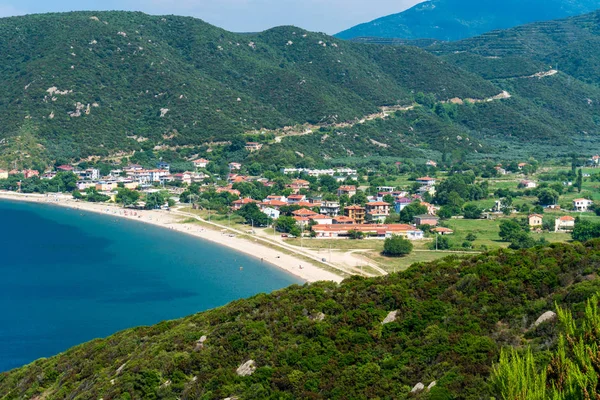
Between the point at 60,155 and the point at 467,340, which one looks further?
the point at 60,155

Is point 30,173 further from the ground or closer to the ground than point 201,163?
closer to the ground

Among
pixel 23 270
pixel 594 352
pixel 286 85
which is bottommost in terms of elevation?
pixel 23 270

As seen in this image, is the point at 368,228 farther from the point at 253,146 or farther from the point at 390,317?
the point at 253,146

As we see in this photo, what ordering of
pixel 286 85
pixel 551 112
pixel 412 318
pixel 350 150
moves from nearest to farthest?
pixel 412 318
pixel 350 150
pixel 286 85
pixel 551 112

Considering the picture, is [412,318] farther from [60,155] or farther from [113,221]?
[60,155]

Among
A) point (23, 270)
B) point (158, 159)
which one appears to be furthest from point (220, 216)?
point (158, 159)

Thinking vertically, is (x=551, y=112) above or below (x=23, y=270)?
above

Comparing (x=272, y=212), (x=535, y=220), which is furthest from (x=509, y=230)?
(x=272, y=212)
